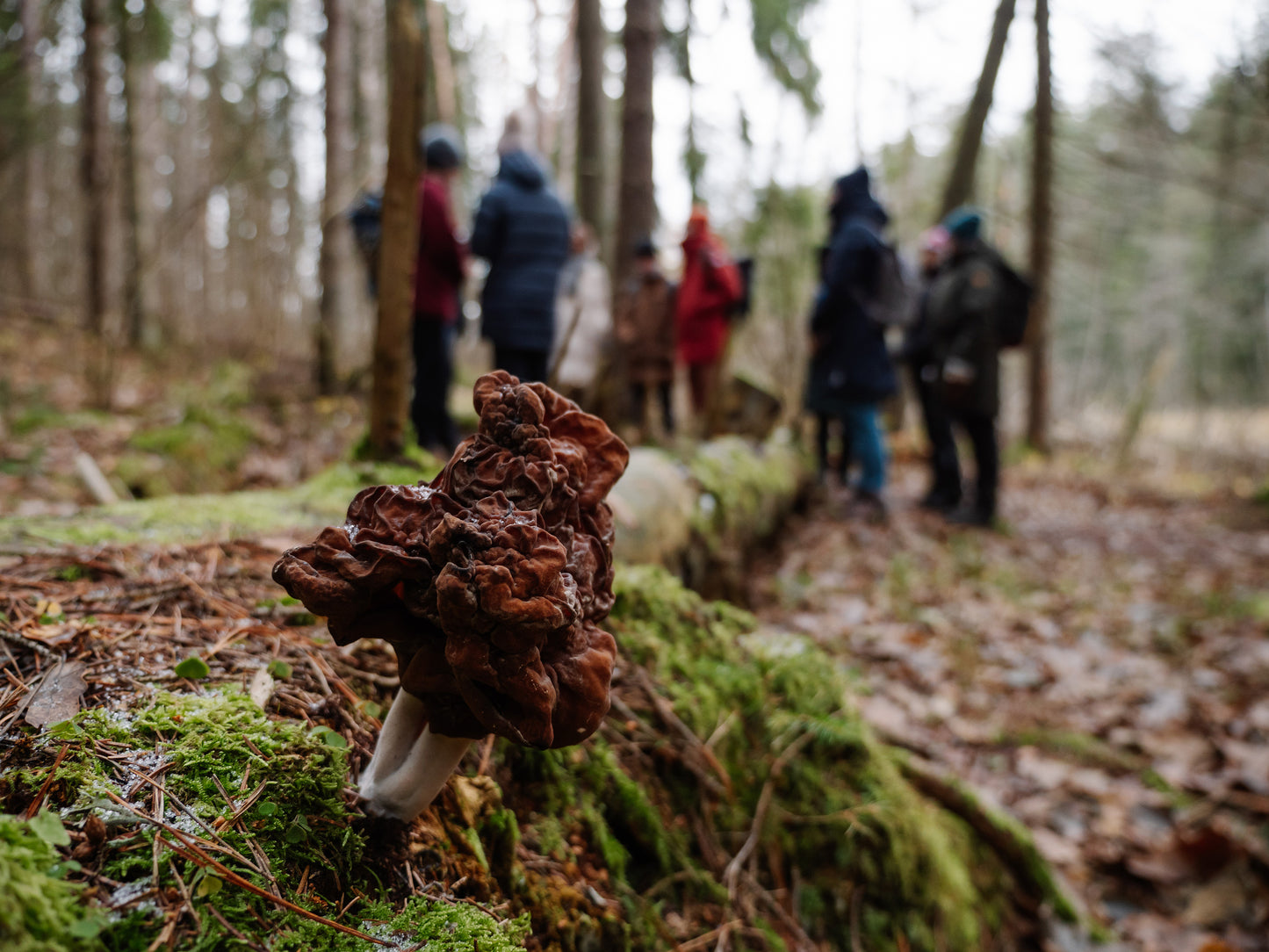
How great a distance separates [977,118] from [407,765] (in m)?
12.2

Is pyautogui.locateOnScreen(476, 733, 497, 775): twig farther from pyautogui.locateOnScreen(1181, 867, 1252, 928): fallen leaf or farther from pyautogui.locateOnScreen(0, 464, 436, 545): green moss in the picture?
pyautogui.locateOnScreen(1181, 867, 1252, 928): fallen leaf

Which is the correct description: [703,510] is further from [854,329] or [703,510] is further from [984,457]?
[984,457]

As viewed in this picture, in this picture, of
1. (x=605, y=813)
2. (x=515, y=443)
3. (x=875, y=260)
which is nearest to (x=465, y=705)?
(x=515, y=443)

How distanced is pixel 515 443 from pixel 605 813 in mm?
1263

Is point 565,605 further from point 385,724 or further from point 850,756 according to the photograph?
point 850,756

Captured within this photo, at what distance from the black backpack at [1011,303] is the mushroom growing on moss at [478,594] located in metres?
6.87

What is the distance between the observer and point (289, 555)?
1474mm

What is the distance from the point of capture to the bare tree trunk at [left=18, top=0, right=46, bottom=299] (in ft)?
20.3

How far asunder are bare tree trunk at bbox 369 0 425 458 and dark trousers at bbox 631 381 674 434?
3.64 meters

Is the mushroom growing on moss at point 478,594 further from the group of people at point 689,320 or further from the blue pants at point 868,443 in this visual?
the blue pants at point 868,443

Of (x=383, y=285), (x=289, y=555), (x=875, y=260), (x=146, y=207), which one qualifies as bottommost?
(x=289, y=555)

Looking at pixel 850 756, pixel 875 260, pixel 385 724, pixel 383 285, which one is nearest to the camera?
pixel 385 724

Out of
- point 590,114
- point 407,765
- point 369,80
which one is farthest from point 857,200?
point 369,80

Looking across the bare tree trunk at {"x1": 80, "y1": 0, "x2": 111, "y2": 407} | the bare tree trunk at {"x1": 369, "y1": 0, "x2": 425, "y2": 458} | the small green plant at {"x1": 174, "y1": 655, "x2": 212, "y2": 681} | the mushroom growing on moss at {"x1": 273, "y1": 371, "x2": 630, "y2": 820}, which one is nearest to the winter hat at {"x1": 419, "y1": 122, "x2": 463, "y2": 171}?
the bare tree trunk at {"x1": 369, "y1": 0, "x2": 425, "y2": 458}
